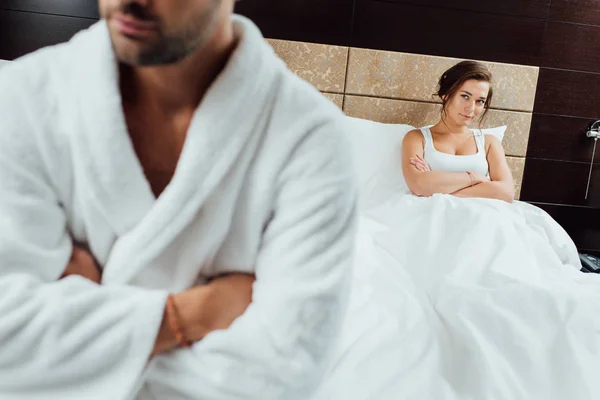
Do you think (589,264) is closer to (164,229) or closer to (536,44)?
(536,44)

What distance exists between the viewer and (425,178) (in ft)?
5.24

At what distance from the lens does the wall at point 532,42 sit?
1.67 m

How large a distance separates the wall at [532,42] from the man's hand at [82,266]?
4.13ft

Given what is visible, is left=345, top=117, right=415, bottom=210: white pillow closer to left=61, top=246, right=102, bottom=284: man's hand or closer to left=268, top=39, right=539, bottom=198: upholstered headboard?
left=268, top=39, right=539, bottom=198: upholstered headboard

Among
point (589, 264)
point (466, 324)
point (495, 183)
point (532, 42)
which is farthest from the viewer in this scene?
point (532, 42)

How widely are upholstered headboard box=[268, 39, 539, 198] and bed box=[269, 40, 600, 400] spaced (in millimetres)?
129

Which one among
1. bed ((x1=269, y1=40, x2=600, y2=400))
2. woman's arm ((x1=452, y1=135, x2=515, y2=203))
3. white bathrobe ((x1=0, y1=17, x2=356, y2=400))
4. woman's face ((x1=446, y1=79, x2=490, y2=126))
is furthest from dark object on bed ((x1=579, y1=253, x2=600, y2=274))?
white bathrobe ((x1=0, y1=17, x2=356, y2=400))

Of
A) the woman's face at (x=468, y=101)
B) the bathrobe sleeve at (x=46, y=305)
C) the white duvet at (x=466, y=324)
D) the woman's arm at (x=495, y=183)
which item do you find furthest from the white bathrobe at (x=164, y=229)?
the woman's face at (x=468, y=101)

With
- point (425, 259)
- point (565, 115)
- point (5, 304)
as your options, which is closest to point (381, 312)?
point (425, 259)

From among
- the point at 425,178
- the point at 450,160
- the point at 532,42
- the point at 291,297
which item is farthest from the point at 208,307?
the point at 532,42

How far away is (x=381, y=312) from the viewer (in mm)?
827

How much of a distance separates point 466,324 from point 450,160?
0.96m

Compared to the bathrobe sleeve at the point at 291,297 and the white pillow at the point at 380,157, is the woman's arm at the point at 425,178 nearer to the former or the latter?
the white pillow at the point at 380,157

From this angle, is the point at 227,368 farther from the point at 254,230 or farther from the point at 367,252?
the point at 367,252
